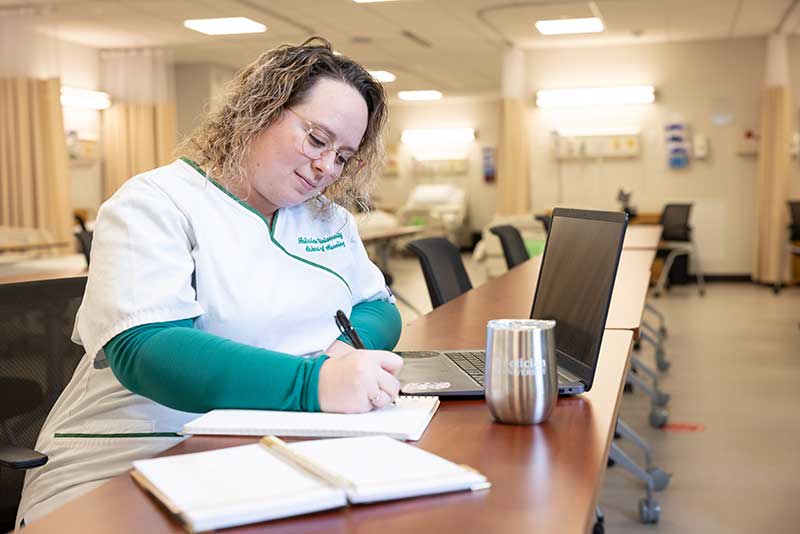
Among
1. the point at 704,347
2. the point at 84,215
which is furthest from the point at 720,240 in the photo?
the point at 84,215

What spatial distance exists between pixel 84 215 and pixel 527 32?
568 cm

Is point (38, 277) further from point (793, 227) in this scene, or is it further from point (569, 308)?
point (793, 227)

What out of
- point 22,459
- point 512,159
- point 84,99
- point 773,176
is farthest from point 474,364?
point 84,99

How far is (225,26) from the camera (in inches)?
361

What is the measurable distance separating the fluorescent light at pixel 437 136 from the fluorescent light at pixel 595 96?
16.8 ft

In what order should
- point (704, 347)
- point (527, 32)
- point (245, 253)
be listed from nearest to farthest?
point (245, 253) → point (704, 347) → point (527, 32)

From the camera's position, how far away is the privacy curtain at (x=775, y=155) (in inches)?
386

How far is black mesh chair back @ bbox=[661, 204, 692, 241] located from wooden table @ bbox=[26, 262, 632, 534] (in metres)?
8.85

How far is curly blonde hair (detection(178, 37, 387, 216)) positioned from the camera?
1498mm

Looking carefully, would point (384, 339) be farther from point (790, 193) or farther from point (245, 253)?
point (790, 193)

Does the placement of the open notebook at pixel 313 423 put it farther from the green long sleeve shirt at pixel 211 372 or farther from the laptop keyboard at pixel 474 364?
the laptop keyboard at pixel 474 364

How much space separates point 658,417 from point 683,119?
7.04 meters

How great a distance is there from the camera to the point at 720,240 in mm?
10562

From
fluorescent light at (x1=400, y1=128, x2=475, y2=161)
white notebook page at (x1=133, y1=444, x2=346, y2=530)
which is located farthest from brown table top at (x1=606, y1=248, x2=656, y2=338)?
fluorescent light at (x1=400, y1=128, x2=475, y2=161)
